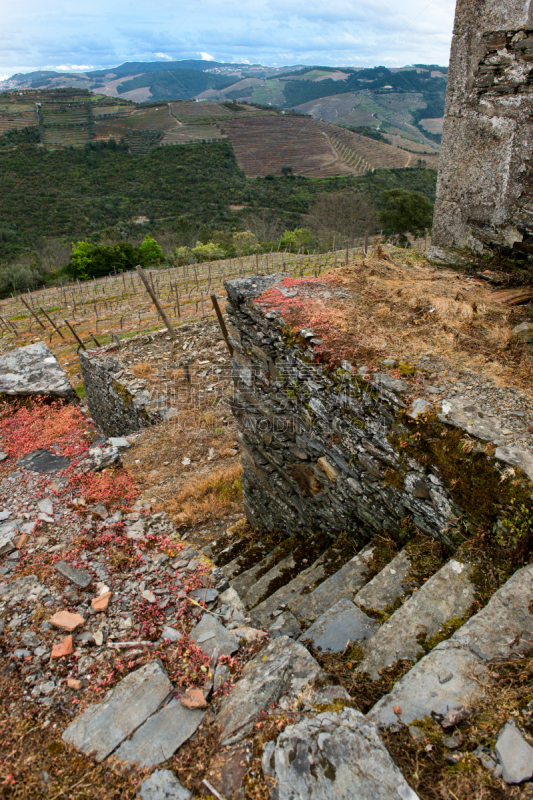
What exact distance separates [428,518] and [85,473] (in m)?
3.80

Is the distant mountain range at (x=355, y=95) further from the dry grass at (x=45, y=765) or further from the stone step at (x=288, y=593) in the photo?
the dry grass at (x=45, y=765)

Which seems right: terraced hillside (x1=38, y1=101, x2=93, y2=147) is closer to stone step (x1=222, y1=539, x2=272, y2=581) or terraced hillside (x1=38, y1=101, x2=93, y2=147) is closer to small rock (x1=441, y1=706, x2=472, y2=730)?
stone step (x1=222, y1=539, x2=272, y2=581)

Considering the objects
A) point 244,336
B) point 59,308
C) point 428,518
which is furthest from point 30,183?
point 428,518

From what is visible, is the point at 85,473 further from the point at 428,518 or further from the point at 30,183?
the point at 30,183

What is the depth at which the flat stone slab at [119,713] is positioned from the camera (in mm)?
2193

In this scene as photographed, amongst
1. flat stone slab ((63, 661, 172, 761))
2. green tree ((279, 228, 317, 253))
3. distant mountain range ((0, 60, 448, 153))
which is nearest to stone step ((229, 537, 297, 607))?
flat stone slab ((63, 661, 172, 761))

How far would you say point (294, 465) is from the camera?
186 inches

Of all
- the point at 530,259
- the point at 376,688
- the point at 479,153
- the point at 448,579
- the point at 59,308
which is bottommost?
the point at 59,308

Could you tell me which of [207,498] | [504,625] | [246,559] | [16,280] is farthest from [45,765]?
[16,280]

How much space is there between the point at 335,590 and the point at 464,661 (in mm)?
1390

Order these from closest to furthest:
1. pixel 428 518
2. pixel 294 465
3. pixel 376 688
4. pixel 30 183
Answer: pixel 376 688, pixel 428 518, pixel 294 465, pixel 30 183

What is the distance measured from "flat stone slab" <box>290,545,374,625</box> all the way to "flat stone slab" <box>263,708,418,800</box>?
1261 millimetres

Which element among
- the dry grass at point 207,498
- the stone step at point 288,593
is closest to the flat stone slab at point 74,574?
the stone step at point 288,593

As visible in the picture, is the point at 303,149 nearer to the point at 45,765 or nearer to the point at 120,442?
the point at 120,442
